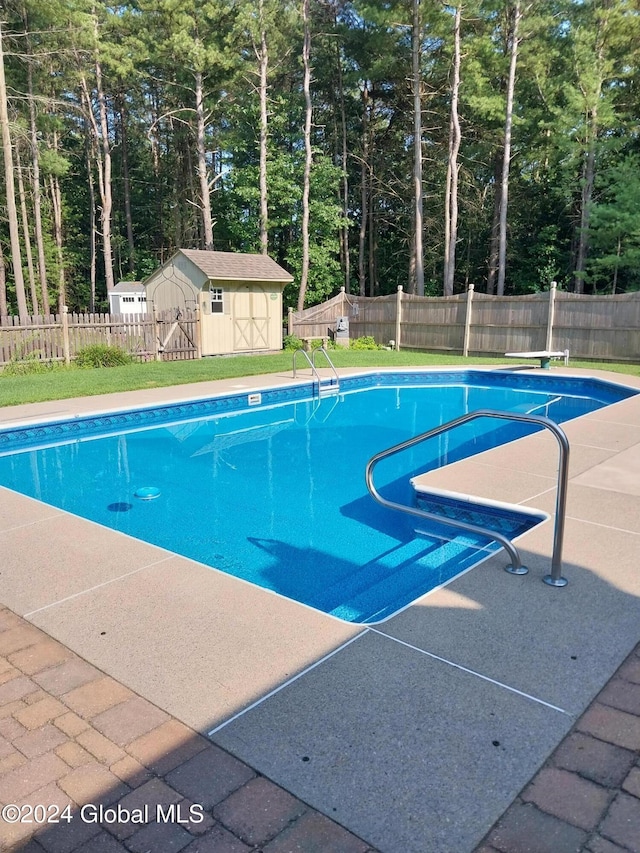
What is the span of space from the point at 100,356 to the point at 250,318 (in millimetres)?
4883

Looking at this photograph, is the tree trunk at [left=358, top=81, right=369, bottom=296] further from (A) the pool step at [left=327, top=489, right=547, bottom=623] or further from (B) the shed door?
(A) the pool step at [left=327, top=489, right=547, bottom=623]

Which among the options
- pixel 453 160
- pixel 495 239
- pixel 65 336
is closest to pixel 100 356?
pixel 65 336

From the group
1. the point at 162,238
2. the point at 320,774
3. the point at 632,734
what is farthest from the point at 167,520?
the point at 162,238

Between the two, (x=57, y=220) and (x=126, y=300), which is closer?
(x=126, y=300)

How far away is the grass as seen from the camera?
10617 millimetres

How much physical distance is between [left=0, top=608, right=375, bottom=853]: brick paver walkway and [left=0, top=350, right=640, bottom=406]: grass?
8127 mm

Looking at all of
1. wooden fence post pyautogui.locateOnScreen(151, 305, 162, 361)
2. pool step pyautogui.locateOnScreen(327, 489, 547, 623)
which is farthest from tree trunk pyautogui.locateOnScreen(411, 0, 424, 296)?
pool step pyautogui.locateOnScreen(327, 489, 547, 623)

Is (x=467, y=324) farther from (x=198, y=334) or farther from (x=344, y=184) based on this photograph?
(x=344, y=184)

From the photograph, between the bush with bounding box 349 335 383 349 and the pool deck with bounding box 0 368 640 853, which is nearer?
the pool deck with bounding box 0 368 640 853

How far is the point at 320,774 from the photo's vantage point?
203 cm

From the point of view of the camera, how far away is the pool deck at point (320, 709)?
1835mm

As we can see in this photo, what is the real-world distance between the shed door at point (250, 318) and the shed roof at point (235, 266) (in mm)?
388

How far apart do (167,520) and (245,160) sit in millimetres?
22863

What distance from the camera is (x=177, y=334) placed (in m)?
16.0
